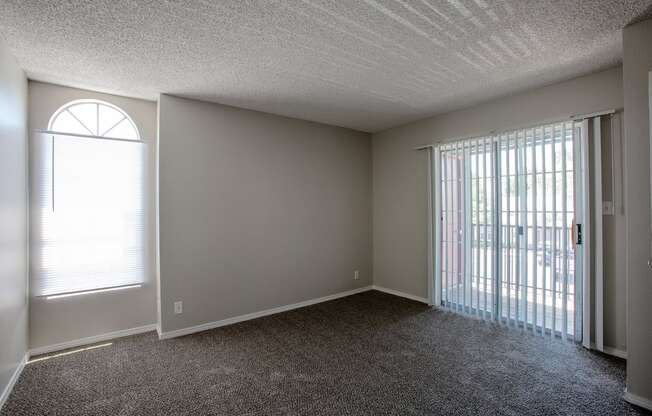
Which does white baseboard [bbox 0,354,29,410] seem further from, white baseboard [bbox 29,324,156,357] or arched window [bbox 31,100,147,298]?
arched window [bbox 31,100,147,298]

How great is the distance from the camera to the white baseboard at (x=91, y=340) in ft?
9.88

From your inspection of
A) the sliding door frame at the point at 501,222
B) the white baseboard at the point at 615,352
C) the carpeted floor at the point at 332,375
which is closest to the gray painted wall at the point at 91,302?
the carpeted floor at the point at 332,375

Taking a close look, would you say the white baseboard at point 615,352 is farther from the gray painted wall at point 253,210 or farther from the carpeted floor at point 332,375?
the gray painted wall at point 253,210

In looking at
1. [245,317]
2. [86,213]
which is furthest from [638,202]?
[86,213]

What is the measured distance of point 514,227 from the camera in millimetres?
3490

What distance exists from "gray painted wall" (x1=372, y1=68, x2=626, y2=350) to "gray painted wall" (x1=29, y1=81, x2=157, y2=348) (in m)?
3.16

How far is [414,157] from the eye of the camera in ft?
15.1

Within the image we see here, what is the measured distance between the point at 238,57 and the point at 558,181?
313 cm

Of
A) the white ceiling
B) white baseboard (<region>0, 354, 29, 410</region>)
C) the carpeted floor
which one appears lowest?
the carpeted floor

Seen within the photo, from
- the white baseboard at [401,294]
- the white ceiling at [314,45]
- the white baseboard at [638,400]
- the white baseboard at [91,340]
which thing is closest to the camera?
the white ceiling at [314,45]

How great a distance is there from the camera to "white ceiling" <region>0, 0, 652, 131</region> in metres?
1.97

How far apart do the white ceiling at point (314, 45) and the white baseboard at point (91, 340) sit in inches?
97.2

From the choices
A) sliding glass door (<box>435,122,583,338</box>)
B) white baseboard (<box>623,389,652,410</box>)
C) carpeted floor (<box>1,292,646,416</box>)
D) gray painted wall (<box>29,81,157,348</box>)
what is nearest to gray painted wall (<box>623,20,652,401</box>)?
white baseboard (<box>623,389,652,410</box>)

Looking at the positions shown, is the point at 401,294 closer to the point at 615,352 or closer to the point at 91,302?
the point at 615,352
